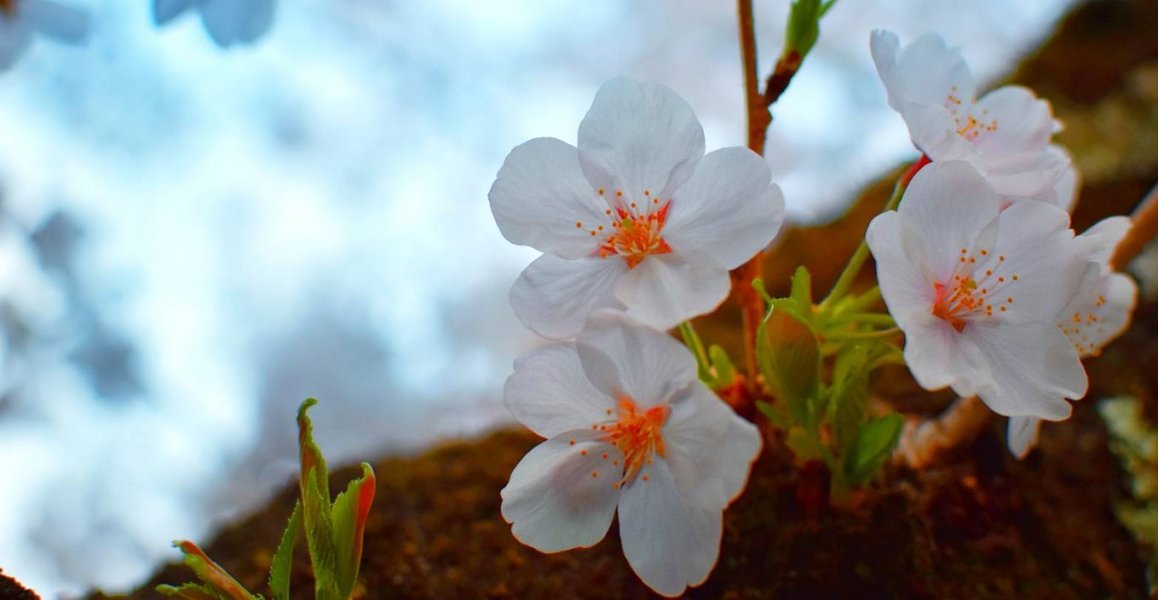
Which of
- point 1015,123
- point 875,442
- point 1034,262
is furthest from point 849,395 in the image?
point 1015,123

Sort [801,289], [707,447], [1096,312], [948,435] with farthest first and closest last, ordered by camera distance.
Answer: [948,435] → [1096,312] → [801,289] → [707,447]

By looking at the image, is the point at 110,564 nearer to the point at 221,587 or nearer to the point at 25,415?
the point at 25,415

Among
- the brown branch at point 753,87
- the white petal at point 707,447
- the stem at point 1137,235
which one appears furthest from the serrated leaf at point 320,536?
the stem at point 1137,235

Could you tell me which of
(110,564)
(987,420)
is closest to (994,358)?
(987,420)

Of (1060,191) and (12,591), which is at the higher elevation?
(12,591)

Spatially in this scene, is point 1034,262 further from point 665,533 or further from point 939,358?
point 665,533

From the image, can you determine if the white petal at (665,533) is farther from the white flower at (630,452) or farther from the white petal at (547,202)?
the white petal at (547,202)

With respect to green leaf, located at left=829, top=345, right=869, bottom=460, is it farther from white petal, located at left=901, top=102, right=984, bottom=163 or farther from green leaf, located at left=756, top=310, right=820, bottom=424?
white petal, located at left=901, top=102, right=984, bottom=163
